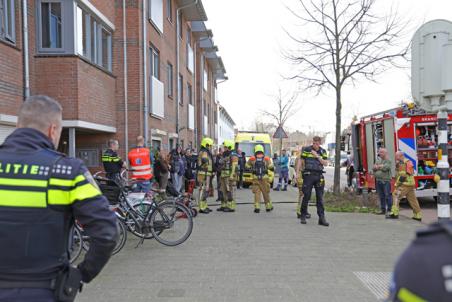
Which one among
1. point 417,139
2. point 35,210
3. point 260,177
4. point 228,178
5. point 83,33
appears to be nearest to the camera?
point 35,210

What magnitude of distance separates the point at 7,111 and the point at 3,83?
19.9 inches

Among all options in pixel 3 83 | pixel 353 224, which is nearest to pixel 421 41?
pixel 353 224

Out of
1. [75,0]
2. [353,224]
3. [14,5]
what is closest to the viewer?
[14,5]

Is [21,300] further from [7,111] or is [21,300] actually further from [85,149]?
[85,149]

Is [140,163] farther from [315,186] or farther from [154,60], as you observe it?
[154,60]

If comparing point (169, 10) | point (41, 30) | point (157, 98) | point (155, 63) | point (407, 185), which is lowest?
point (407, 185)

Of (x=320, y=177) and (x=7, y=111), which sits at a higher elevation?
(x=7, y=111)

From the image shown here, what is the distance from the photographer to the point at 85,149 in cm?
1205

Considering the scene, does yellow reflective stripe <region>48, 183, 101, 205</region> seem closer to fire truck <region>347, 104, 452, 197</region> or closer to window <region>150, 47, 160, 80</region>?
fire truck <region>347, 104, 452, 197</region>

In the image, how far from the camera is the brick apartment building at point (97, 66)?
8.15m

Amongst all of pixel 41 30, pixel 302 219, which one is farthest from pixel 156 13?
pixel 302 219

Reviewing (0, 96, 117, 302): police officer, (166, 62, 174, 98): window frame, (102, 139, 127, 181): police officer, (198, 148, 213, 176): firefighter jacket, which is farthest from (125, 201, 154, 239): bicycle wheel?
(166, 62, 174, 98): window frame

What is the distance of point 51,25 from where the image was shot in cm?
924

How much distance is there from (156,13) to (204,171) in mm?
7138
